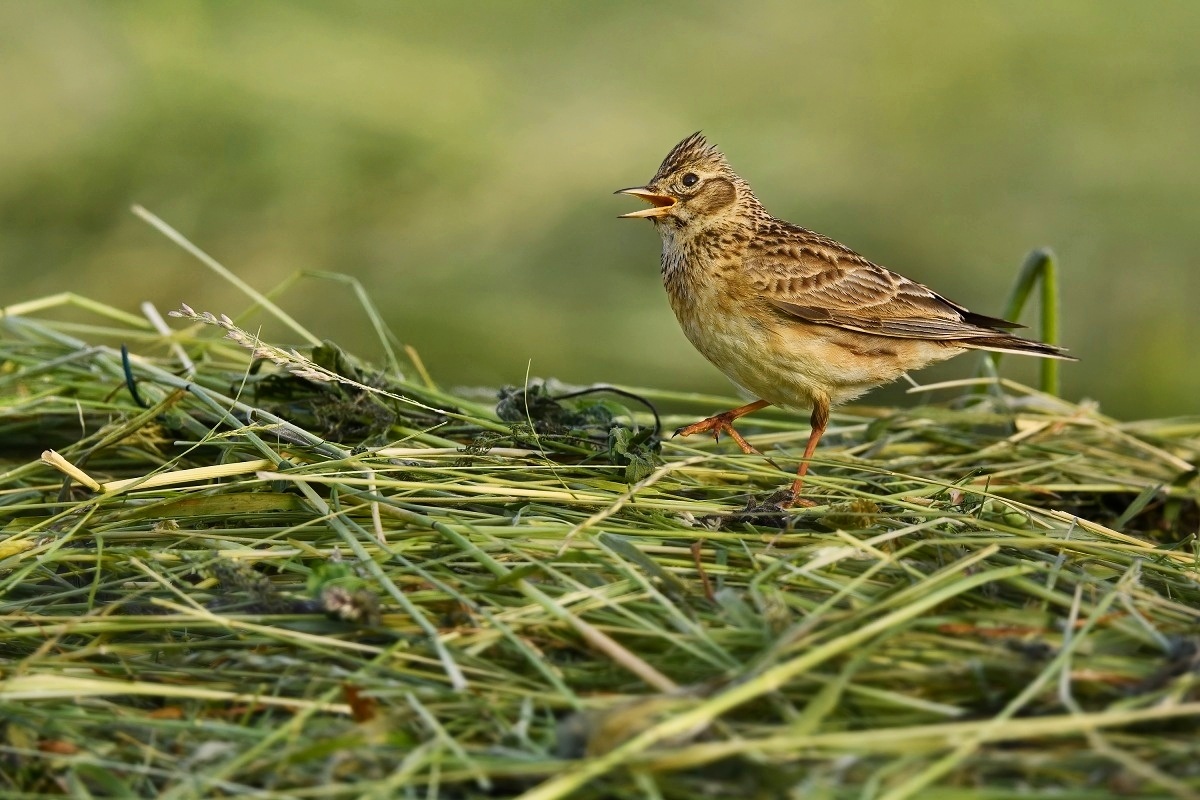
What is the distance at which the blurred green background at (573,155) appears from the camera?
10.5m

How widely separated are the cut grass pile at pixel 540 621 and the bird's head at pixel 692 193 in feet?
5.09

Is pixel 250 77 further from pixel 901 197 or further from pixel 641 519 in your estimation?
pixel 641 519

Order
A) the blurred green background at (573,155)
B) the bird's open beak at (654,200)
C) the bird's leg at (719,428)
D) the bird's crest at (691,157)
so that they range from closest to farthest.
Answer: the bird's leg at (719,428)
the bird's open beak at (654,200)
the bird's crest at (691,157)
the blurred green background at (573,155)

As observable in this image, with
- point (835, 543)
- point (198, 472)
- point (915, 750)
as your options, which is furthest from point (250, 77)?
point (915, 750)

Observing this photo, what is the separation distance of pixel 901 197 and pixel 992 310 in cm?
216

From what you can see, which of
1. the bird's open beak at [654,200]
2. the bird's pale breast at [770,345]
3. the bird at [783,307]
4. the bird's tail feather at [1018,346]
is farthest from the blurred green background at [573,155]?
the bird's tail feather at [1018,346]

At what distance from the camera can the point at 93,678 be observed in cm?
342

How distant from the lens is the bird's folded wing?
19.8 feet

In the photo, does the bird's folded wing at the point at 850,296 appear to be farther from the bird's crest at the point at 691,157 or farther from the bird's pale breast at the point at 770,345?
the bird's crest at the point at 691,157

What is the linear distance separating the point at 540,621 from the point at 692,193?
127 inches

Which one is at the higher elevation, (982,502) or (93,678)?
(982,502)

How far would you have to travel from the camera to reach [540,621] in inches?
138

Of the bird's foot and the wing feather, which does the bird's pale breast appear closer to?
the wing feather

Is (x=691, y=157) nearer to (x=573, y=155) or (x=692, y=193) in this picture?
(x=692, y=193)
